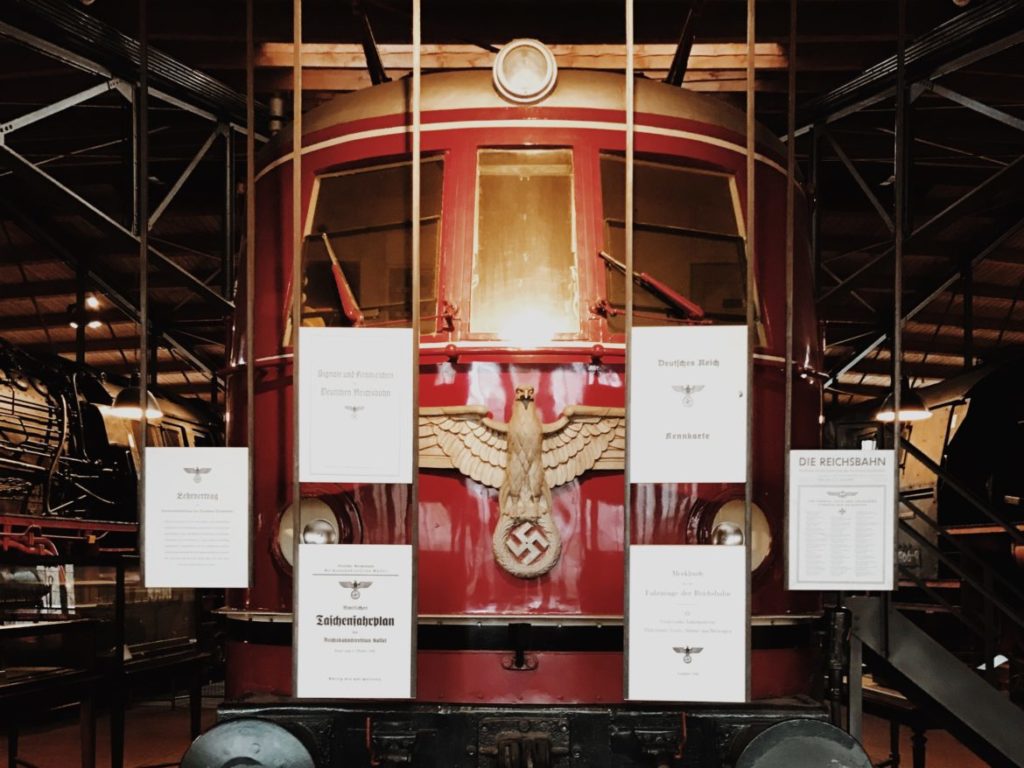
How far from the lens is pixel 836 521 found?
3885 millimetres

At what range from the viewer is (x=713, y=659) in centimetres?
366

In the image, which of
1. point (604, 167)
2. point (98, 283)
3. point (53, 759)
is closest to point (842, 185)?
point (604, 167)

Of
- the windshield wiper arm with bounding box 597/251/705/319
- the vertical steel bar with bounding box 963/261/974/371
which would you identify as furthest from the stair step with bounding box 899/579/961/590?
the windshield wiper arm with bounding box 597/251/705/319

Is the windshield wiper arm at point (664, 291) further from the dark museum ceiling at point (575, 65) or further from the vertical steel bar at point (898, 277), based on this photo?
the dark museum ceiling at point (575, 65)

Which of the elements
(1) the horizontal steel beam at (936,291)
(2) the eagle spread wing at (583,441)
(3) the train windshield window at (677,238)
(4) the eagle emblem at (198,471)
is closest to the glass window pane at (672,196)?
(3) the train windshield window at (677,238)

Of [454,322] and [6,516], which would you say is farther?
[6,516]

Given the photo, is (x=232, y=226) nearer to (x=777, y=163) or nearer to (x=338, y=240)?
(x=338, y=240)

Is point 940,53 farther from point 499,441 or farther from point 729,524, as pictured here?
point 499,441

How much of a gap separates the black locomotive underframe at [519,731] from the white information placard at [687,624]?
0.22 meters

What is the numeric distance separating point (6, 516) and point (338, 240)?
426cm

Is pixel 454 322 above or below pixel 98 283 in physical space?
below

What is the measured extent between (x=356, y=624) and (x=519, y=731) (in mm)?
656

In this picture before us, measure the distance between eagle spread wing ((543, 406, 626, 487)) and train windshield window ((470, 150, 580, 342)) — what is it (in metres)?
0.34

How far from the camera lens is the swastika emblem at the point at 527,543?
4055mm
